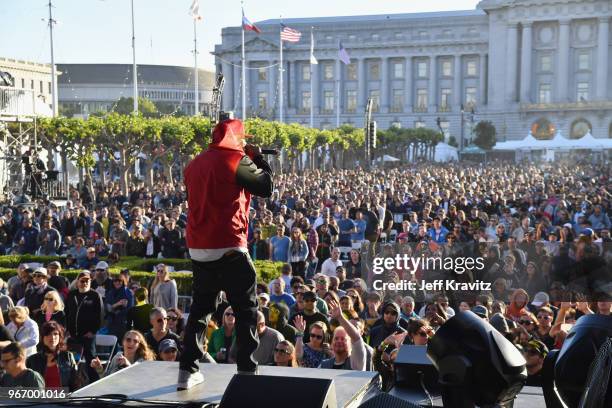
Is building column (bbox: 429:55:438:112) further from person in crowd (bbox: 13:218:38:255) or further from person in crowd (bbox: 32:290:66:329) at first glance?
person in crowd (bbox: 32:290:66:329)

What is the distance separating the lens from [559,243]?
12922mm

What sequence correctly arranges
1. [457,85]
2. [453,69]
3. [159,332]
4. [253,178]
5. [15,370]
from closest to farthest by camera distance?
[253,178]
[15,370]
[159,332]
[457,85]
[453,69]

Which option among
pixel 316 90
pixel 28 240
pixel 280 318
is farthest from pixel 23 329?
pixel 316 90

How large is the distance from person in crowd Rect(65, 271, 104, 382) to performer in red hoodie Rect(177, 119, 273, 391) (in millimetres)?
5334

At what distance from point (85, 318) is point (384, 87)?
99934 mm

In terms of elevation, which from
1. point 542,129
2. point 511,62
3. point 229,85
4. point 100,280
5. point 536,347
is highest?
point 511,62

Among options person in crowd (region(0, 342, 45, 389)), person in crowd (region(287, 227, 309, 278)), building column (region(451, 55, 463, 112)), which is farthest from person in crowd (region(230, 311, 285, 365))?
building column (region(451, 55, 463, 112))

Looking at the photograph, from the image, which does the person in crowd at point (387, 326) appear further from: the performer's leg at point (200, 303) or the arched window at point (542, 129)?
the arched window at point (542, 129)

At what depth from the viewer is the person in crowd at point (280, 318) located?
28.8 ft

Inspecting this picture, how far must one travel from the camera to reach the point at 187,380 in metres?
4.36

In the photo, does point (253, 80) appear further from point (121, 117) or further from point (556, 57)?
point (121, 117)

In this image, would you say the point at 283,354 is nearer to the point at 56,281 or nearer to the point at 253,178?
the point at 253,178

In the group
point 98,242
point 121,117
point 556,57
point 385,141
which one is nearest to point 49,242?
point 98,242

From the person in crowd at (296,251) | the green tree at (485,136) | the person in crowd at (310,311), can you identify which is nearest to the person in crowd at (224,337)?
the person in crowd at (310,311)
